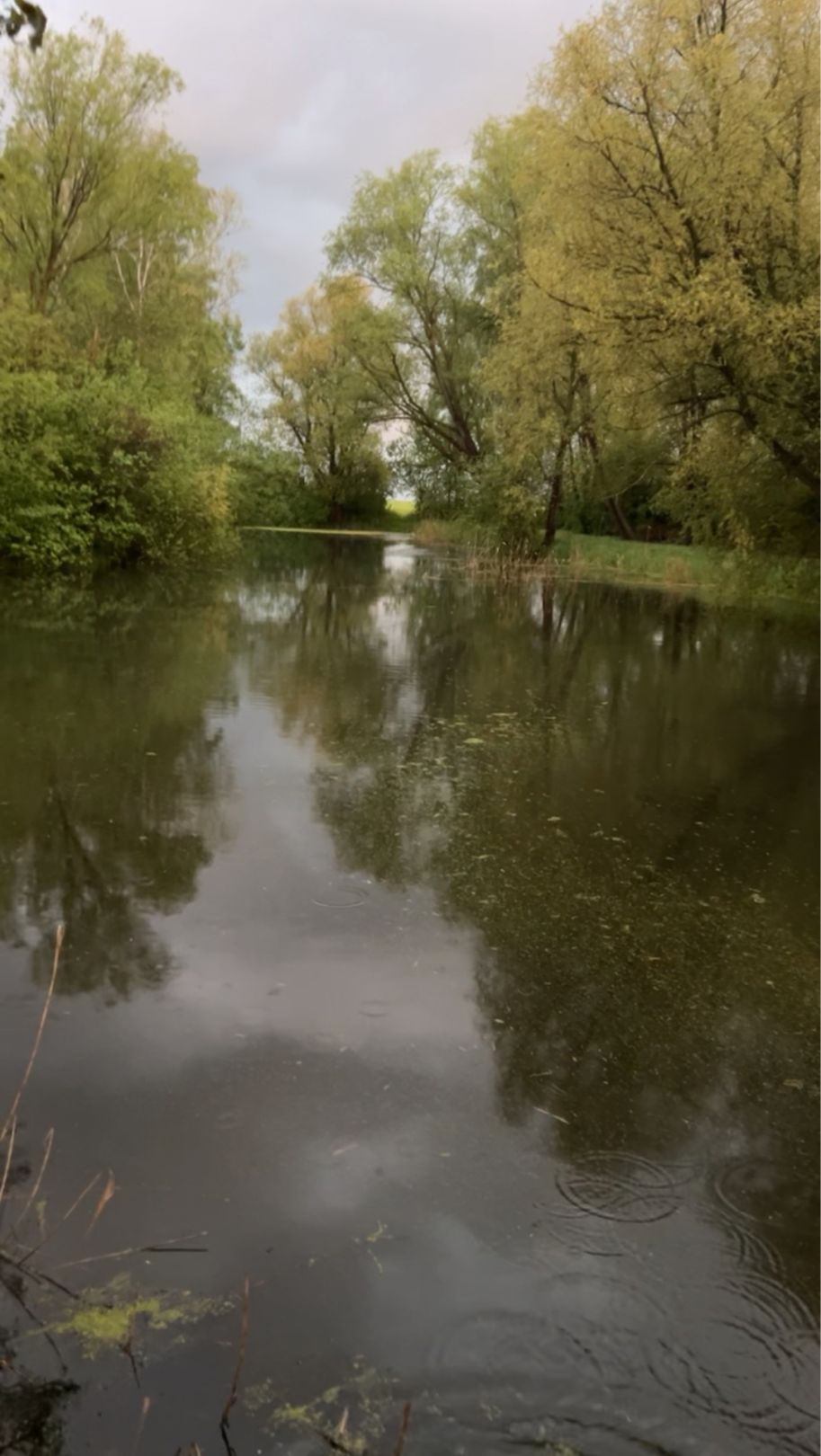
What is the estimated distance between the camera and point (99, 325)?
2873 cm

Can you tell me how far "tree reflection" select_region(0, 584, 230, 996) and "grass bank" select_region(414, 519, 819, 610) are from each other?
11394 millimetres

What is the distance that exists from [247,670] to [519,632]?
686cm

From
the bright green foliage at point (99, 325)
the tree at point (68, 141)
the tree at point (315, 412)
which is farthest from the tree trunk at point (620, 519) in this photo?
the tree at point (68, 141)

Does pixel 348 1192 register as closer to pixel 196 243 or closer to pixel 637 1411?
pixel 637 1411

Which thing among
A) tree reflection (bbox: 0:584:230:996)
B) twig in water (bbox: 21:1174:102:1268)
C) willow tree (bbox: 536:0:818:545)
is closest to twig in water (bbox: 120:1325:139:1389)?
twig in water (bbox: 21:1174:102:1268)

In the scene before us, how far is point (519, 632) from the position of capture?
60.2 feet

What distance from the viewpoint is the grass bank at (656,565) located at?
19.8 m

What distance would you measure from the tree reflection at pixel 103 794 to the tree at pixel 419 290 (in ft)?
88.9

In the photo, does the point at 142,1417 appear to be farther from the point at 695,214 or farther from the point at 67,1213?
the point at 695,214

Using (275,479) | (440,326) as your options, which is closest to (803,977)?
(440,326)

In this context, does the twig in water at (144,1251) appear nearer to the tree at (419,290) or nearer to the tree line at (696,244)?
the tree line at (696,244)

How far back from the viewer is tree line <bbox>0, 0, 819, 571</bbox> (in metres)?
14.6

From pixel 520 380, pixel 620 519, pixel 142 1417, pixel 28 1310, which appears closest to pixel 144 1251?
pixel 28 1310

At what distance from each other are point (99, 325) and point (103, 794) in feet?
82.8
